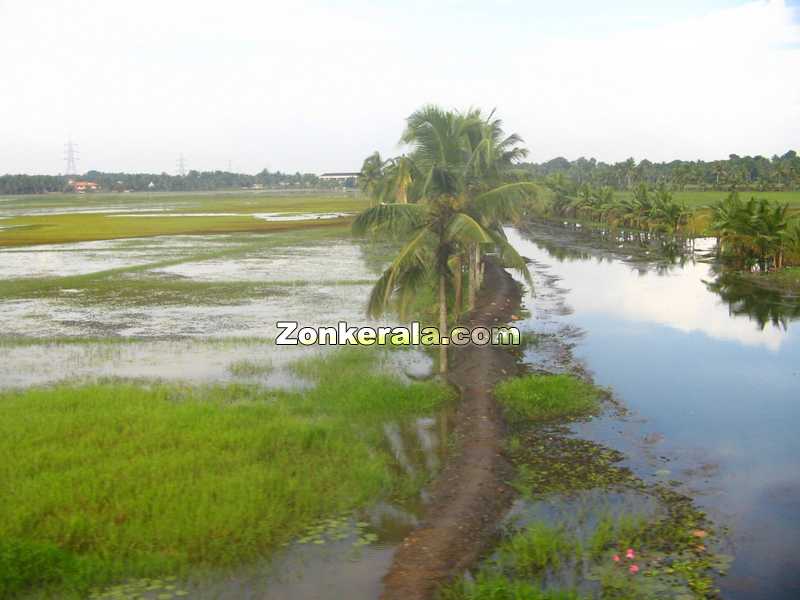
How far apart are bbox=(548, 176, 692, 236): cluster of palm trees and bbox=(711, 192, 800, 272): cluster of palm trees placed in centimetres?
771

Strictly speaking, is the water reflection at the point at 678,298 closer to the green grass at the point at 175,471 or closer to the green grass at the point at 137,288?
the green grass at the point at 175,471

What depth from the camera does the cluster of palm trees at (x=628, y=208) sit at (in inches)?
1836

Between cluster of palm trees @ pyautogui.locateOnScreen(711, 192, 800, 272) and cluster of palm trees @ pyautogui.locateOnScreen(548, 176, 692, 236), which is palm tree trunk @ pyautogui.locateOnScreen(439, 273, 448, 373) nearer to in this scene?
cluster of palm trees @ pyautogui.locateOnScreen(711, 192, 800, 272)

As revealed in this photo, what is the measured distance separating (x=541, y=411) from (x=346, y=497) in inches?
180

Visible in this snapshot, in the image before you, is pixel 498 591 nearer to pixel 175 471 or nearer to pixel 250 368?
pixel 175 471

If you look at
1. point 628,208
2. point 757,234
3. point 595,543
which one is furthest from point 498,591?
point 628,208

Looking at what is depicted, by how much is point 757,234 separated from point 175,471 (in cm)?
2686

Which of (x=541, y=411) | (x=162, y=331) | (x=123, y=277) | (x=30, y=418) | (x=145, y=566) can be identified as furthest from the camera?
(x=123, y=277)

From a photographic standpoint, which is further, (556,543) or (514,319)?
(514,319)

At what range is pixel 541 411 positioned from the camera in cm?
1253

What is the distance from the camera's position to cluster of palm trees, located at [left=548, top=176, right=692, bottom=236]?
46.6 meters

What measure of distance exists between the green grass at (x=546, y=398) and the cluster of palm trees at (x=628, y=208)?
21.9 m

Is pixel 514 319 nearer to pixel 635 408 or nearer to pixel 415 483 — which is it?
pixel 635 408

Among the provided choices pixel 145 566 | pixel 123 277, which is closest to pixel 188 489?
pixel 145 566
